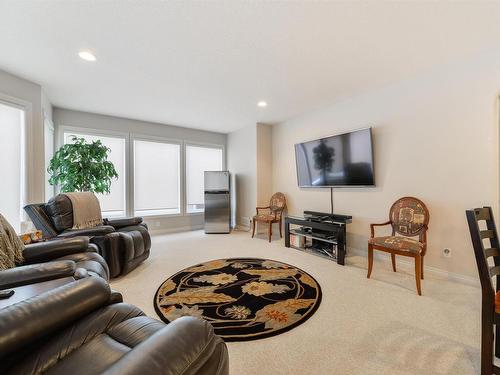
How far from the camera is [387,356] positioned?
149cm

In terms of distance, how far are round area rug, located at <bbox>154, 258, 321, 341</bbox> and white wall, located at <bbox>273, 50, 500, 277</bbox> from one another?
1645 mm

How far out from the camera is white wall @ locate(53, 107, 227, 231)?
13.7 ft

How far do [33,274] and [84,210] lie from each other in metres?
1.82

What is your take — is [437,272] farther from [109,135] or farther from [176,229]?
[109,135]

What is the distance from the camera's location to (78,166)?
3.55 meters

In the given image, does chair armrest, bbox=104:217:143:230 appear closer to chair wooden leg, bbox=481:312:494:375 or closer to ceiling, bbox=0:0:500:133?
ceiling, bbox=0:0:500:133

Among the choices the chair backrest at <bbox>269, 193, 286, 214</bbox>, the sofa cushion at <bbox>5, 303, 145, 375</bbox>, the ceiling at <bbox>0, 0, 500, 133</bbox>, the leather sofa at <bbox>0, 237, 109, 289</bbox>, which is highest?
the ceiling at <bbox>0, 0, 500, 133</bbox>

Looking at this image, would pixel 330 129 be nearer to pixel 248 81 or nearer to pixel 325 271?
pixel 248 81

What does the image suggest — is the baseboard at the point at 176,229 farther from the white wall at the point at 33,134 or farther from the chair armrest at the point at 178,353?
the chair armrest at the point at 178,353

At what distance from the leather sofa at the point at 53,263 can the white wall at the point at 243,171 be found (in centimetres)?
350

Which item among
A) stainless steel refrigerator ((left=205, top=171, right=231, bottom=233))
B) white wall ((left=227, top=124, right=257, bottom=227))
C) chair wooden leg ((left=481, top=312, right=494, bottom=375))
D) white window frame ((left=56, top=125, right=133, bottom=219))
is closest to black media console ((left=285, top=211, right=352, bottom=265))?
white wall ((left=227, top=124, right=257, bottom=227))

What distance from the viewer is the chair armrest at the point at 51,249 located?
6.12 ft

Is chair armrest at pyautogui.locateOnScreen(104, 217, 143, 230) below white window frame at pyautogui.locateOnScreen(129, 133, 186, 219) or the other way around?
below

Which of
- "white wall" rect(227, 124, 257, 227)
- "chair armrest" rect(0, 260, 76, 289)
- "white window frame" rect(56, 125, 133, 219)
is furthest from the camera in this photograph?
"white wall" rect(227, 124, 257, 227)
